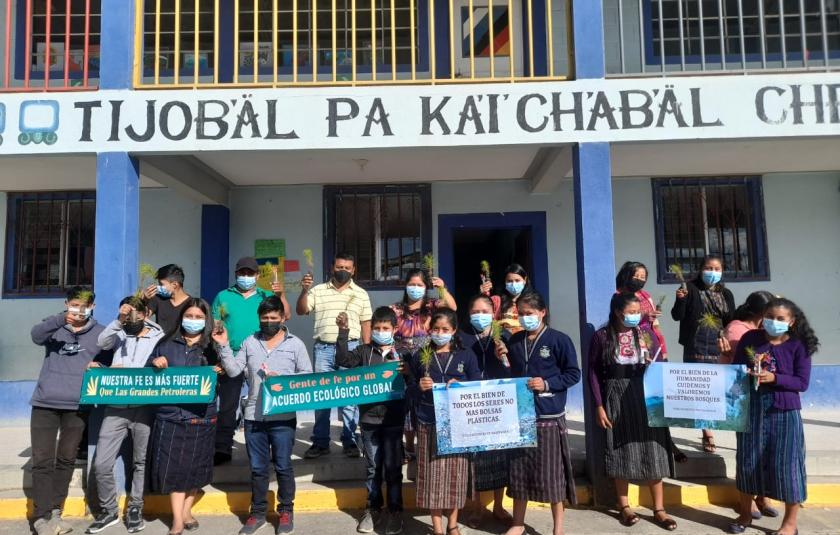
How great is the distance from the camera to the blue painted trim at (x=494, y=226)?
7609mm

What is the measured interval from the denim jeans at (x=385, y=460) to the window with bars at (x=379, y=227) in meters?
3.55

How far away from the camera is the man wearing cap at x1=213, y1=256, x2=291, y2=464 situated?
4.99 m

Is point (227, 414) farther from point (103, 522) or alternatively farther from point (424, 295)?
point (424, 295)

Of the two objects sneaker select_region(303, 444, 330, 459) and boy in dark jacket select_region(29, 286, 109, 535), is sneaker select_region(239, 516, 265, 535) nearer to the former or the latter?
sneaker select_region(303, 444, 330, 459)

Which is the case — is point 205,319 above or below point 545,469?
above

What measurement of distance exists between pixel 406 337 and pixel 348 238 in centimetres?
323

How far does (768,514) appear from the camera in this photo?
14.3 feet

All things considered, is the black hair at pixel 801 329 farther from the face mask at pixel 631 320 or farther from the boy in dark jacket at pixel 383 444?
the boy in dark jacket at pixel 383 444

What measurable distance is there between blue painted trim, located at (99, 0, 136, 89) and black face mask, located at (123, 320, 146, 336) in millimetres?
2133

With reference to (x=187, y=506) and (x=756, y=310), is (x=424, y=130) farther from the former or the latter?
(x=187, y=506)

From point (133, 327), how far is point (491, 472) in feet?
9.33

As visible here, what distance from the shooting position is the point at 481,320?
4148mm

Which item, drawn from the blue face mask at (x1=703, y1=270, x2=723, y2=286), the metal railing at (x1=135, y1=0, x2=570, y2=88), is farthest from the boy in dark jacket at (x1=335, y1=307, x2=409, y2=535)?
the metal railing at (x1=135, y1=0, x2=570, y2=88)

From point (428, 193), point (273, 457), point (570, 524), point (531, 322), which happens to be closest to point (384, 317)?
point (531, 322)
